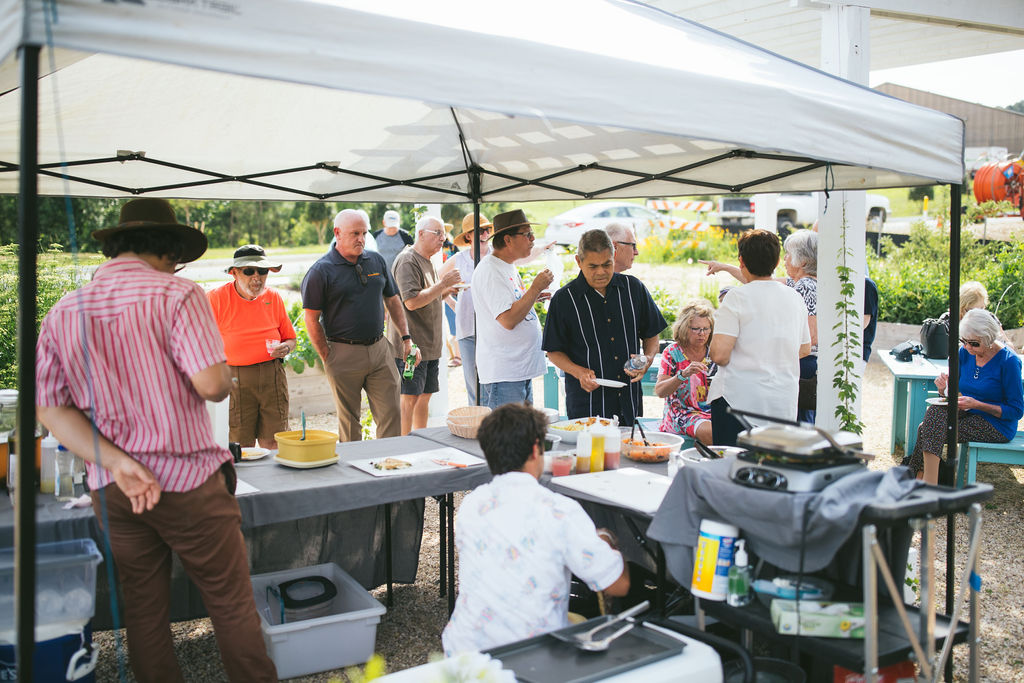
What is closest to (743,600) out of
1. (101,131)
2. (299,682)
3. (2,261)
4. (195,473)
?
(195,473)

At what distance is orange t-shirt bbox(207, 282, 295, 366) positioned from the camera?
4.75 metres

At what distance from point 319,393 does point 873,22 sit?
5.48 meters

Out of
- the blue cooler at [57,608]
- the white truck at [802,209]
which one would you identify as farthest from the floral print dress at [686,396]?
the white truck at [802,209]

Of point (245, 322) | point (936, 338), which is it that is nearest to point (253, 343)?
point (245, 322)

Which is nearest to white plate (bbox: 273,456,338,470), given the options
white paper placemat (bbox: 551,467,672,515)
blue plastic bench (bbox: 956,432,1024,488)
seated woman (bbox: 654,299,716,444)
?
white paper placemat (bbox: 551,467,672,515)

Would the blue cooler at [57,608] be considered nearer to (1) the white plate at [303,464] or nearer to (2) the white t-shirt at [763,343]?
(1) the white plate at [303,464]

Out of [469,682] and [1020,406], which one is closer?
[469,682]

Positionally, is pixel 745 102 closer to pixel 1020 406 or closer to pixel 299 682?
pixel 299 682

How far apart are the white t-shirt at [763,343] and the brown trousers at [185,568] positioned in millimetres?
2143

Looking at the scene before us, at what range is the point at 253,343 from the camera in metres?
4.80

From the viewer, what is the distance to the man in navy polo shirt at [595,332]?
4109 mm

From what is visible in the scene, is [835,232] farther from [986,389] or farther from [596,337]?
[596,337]

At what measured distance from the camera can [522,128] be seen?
4094mm

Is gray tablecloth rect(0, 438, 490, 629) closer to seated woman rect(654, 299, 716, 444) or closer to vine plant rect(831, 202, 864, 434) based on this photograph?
seated woman rect(654, 299, 716, 444)
